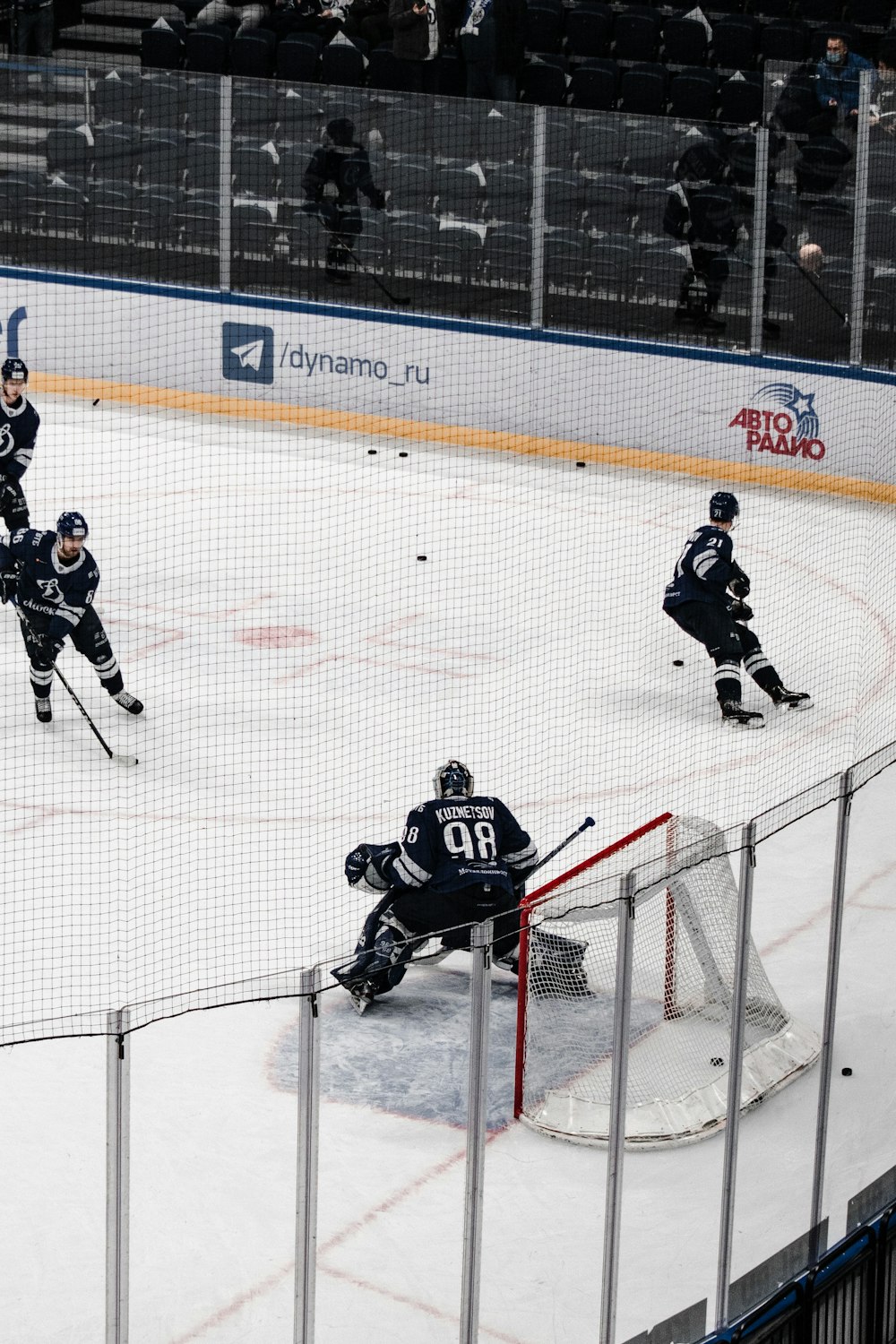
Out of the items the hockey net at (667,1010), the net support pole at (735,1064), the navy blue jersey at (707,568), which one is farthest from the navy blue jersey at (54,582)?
the net support pole at (735,1064)

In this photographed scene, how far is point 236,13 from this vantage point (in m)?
15.5

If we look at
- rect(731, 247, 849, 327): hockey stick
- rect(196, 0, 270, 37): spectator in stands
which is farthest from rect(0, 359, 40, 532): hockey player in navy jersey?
rect(196, 0, 270, 37): spectator in stands

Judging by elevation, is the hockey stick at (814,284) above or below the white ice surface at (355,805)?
above

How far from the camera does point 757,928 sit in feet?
15.8

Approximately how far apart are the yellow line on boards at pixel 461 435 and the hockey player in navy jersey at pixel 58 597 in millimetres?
4902

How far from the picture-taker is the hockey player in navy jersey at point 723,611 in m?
9.54

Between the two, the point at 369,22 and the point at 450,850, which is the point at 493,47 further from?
the point at 450,850

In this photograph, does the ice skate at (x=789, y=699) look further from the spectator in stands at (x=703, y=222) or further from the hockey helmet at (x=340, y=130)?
the hockey helmet at (x=340, y=130)

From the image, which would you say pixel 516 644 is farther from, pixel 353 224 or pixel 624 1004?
pixel 624 1004

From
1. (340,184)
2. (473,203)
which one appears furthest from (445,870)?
(340,184)

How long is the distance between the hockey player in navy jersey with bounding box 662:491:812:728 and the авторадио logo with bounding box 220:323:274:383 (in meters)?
5.15

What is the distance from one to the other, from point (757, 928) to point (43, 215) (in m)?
10.6

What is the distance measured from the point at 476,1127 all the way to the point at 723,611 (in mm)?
5536

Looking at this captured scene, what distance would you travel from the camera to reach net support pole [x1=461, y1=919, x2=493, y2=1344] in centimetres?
416
